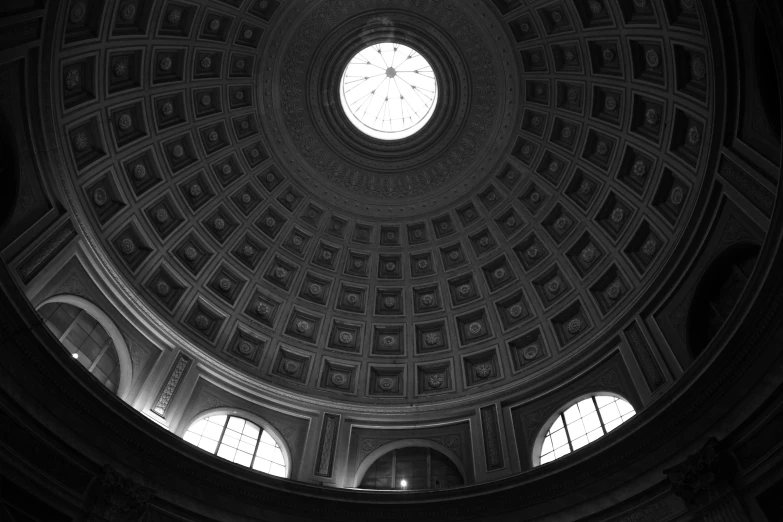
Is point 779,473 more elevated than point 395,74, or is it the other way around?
point 395,74

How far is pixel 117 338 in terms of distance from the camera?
68.3 ft

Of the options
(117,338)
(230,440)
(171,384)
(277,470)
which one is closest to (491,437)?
(277,470)

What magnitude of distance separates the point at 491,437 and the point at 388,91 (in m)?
17.6

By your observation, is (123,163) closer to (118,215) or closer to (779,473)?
(118,215)

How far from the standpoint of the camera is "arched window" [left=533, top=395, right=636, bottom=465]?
66.7 ft

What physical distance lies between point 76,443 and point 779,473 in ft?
56.4

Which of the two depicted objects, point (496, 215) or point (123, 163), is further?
point (496, 215)

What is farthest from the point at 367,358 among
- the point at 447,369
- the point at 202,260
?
the point at 202,260

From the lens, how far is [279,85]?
26.8m

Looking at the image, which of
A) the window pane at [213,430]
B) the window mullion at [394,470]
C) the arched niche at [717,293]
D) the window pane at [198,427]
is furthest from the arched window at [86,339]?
the arched niche at [717,293]

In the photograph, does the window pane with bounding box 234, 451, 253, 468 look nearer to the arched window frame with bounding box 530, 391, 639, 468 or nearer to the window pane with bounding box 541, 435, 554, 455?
the arched window frame with bounding box 530, 391, 639, 468

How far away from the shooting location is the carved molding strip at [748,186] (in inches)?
A: 634

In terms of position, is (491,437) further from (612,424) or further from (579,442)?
(612,424)

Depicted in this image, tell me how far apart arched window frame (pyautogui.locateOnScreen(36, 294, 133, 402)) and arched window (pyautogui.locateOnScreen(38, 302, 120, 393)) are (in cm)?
10
